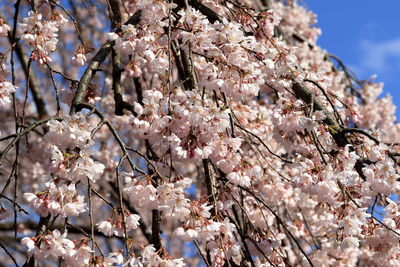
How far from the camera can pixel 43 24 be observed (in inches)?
108

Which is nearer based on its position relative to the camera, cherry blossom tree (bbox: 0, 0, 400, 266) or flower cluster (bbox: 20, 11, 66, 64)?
cherry blossom tree (bbox: 0, 0, 400, 266)

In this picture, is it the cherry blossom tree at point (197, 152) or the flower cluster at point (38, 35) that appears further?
the flower cluster at point (38, 35)

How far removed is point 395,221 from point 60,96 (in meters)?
1.80

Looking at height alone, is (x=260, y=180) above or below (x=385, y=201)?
above

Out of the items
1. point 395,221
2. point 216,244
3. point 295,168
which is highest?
point 295,168

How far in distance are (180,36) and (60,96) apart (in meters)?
0.78

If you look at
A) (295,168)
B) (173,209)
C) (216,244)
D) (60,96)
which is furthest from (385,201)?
(60,96)

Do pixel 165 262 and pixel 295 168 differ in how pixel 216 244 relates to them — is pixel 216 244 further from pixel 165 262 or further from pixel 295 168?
pixel 295 168

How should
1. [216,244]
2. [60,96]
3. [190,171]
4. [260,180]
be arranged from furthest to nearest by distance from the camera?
[190,171] → [260,180] → [60,96] → [216,244]

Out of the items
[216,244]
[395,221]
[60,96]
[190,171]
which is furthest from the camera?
[190,171]

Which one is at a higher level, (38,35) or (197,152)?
(38,35)

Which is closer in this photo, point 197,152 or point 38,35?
point 197,152

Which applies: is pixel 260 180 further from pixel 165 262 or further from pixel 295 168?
pixel 165 262

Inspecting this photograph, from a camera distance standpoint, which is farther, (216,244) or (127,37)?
(127,37)
